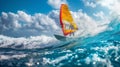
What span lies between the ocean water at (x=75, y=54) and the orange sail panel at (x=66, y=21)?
3.30ft

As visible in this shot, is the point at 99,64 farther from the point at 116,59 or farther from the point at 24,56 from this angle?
the point at 24,56

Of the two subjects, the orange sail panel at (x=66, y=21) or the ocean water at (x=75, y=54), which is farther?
the ocean water at (x=75, y=54)

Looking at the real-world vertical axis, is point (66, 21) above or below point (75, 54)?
above

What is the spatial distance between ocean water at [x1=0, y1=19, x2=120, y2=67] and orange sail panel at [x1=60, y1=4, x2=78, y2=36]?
1.00m

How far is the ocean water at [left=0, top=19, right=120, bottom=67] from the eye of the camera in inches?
425

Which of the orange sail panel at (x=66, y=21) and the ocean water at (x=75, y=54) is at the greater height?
the orange sail panel at (x=66, y=21)

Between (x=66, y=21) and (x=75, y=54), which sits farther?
(x=75, y=54)

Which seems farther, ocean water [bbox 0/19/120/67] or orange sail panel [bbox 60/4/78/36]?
ocean water [bbox 0/19/120/67]

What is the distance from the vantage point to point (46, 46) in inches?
416

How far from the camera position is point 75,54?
12.5m

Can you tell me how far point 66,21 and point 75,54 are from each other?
372 cm

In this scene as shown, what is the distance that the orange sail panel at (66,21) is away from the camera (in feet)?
29.5

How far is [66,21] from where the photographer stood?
9367mm

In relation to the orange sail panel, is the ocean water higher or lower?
lower
